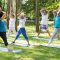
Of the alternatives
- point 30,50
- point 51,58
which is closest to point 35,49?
point 30,50

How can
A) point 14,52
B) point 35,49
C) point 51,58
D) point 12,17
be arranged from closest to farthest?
point 51,58 → point 14,52 → point 35,49 → point 12,17

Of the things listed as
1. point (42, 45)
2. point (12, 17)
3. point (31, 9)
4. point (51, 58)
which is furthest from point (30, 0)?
point (51, 58)

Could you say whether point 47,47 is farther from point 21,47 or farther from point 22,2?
point 22,2

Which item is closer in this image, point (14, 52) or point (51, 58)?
point (51, 58)

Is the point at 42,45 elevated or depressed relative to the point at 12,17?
depressed

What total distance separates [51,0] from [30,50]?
21.4 m

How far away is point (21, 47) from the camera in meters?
12.1

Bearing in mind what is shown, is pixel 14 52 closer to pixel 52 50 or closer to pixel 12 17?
pixel 52 50

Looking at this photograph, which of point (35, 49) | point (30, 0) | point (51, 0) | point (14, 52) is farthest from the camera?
point (30, 0)

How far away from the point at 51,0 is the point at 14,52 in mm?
22029

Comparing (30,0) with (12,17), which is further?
(30,0)

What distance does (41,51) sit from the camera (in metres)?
11.2

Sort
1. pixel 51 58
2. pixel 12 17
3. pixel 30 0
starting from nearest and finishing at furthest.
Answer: pixel 51 58, pixel 12 17, pixel 30 0

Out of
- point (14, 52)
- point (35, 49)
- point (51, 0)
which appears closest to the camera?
point (14, 52)
